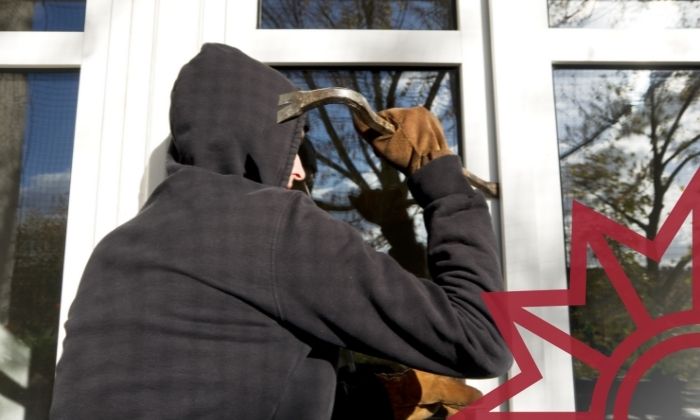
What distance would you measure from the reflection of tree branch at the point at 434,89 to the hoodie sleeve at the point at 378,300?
0.44m

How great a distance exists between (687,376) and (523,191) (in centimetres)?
49

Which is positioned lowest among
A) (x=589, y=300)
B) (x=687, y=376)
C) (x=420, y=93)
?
(x=687, y=376)

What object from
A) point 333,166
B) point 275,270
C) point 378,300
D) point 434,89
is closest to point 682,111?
point 434,89

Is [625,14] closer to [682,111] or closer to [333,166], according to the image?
[682,111]

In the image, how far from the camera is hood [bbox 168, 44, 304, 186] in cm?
83

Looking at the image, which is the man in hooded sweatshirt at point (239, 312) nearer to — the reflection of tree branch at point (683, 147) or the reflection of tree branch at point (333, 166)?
the reflection of tree branch at point (333, 166)

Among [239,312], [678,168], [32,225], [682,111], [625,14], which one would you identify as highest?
[625,14]

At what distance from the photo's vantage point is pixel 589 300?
44.1 inches

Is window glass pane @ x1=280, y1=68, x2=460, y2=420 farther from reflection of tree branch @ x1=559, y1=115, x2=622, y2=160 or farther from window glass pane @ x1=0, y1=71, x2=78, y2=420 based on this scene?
window glass pane @ x1=0, y1=71, x2=78, y2=420

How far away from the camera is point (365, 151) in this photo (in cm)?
118

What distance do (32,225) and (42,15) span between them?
47 cm

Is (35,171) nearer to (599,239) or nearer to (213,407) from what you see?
(213,407)

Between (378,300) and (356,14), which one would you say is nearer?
(378,300)

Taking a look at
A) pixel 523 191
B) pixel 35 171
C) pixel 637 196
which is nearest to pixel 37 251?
pixel 35 171
